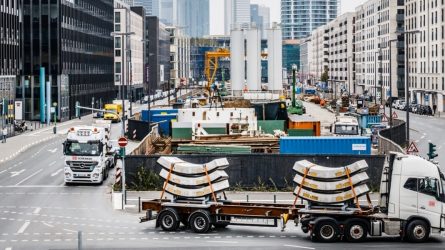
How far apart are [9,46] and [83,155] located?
53613 mm

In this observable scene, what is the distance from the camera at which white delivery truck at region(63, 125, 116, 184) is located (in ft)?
165

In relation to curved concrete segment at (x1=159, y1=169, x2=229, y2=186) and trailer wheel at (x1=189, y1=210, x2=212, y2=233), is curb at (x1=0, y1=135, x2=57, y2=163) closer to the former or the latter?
curved concrete segment at (x1=159, y1=169, x2=229, y2=186)

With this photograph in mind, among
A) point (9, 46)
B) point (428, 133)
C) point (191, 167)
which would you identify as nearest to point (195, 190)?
point (191, 167)

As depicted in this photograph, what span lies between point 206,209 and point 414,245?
8.34m

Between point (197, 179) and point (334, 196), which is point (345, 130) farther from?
point (334, 196)

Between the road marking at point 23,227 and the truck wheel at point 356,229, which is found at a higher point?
the truck wheel at point 356,229

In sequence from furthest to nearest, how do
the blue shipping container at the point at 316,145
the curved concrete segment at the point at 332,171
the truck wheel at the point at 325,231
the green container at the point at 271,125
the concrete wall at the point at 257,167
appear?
the green container at the point at 271,125 < the blue shipping container at the point at 316,145 < the concrete wall at the point at 257,167 < the curved concrete segment at the point at 332,171 < the truck wheel at the point at 325,231

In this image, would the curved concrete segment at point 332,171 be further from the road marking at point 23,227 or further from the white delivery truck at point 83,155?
the white delivery truck at point 83,155

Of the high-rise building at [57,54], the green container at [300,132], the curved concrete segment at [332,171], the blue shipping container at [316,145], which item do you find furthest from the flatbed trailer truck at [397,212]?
the high-rise building at [57,54]

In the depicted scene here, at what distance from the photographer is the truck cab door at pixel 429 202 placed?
104 feet

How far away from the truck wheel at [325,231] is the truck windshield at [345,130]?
42233 mm

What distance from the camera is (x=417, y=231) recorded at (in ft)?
104

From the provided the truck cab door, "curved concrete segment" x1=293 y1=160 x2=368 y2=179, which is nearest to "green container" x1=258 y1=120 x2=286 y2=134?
"curved concrete segment" x1=293 y1=160 x2=368 y2=179

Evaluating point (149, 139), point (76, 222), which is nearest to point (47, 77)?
point (149, 139)
